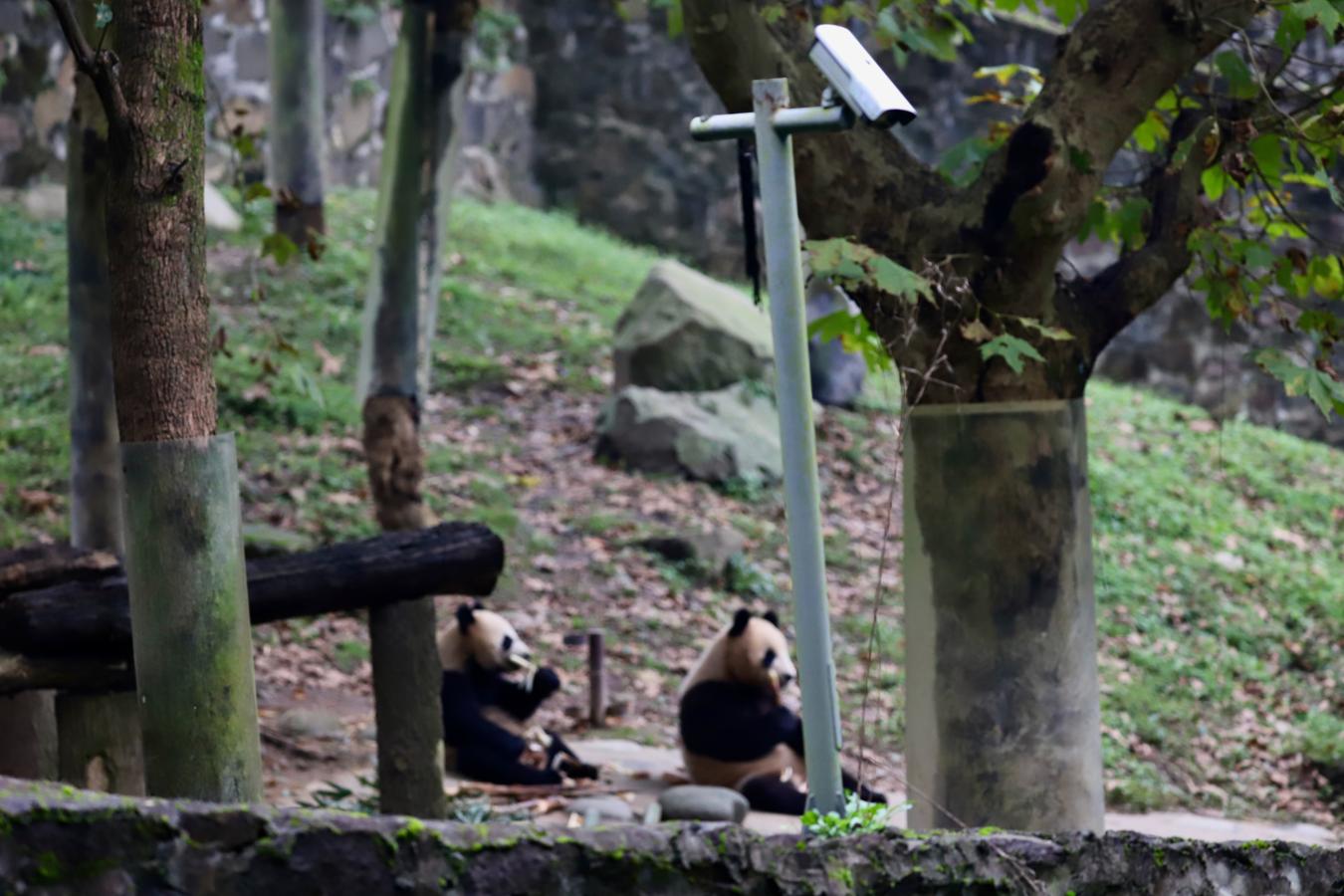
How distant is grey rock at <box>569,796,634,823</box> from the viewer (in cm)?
598

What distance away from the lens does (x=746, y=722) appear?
6656 millimetres

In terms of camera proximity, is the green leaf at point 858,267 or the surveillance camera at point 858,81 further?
the green leaf at point 858,267

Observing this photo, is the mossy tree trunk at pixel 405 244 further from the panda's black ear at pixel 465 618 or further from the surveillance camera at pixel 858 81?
the surveillance camera at pixel 858 81

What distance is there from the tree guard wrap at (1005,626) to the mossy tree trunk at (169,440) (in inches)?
93.8

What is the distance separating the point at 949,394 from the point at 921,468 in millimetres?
264

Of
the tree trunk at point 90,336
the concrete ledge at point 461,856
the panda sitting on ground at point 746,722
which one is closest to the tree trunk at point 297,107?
the tree trunk at point 90,336

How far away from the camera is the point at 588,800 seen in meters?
6.28

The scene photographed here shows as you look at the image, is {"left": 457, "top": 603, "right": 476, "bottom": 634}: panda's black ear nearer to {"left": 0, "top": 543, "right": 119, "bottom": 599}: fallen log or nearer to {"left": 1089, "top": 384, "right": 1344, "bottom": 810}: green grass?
{"left": 0, "top": 543, "right": 119, "bottom": 599}: fallen log

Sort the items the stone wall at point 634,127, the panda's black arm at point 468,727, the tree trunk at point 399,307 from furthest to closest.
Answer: the stone wall at point 634,127 < the tree trunk at point 399,307 < the panda's black arm at point 468,727

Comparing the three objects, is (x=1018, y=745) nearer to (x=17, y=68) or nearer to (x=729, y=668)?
(x=729, y=668)

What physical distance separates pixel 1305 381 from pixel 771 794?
3.04m

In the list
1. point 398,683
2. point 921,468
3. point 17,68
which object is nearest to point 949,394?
point 921,468

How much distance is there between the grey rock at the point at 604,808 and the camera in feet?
19.6

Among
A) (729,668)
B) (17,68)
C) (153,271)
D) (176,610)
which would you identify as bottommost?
(729,668)
